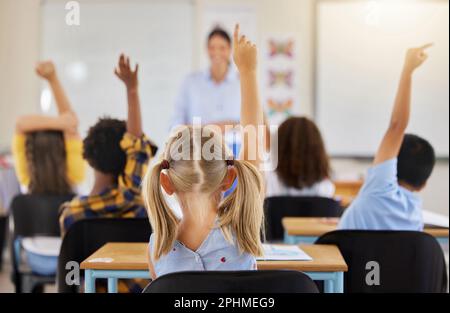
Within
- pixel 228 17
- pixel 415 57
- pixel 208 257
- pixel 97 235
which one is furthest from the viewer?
pixel 228 17

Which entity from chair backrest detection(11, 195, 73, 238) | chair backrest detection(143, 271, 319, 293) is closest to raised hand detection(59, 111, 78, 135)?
chair backrest detection(11, 195, 73, 238)

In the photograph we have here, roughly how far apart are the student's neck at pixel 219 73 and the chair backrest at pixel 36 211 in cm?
108

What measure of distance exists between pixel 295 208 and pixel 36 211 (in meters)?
0.98

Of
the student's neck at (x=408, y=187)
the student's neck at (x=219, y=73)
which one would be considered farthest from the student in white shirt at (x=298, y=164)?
the student's neck at (x=408, y=187)

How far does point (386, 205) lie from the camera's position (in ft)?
6.47

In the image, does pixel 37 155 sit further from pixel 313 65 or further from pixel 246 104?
pixel 313 65

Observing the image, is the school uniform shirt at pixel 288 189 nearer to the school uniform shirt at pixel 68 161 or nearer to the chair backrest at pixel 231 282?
the school uniform shirt at pixel 68 161

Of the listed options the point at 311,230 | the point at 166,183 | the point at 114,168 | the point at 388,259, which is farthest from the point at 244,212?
the point at 311,230

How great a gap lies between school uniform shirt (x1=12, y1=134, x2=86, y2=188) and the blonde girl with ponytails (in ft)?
3.91

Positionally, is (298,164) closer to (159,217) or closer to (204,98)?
(204,98)

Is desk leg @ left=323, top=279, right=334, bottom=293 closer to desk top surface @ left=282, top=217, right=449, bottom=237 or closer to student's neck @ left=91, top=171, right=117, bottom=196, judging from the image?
Answer: desk top surface @ left=282, top=217, right=449, bottom=237

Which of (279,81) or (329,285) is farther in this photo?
(279,81)

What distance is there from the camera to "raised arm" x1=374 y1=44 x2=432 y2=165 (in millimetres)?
1876
